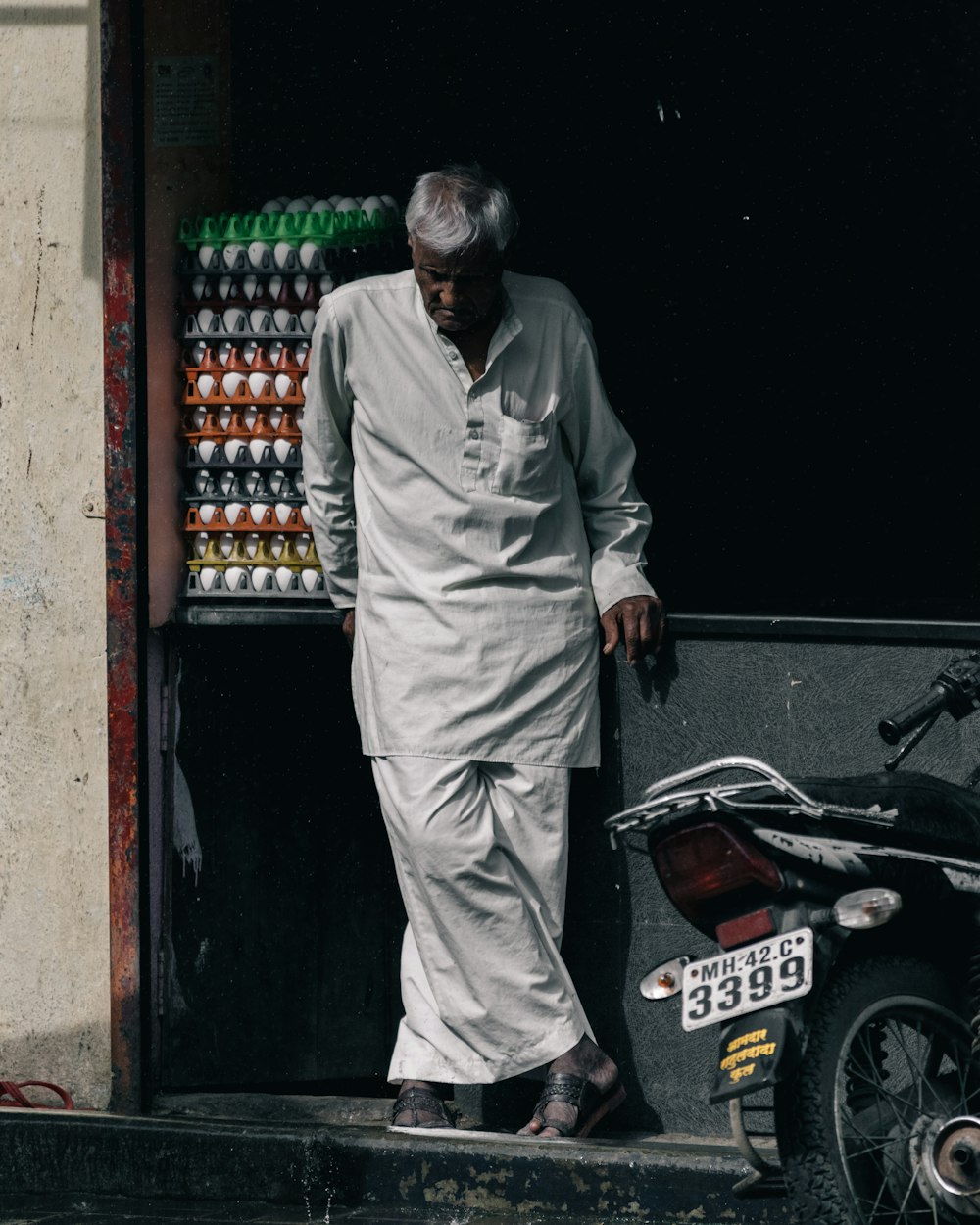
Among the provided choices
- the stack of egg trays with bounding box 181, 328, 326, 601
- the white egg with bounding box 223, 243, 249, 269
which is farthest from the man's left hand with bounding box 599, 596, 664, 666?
the white egg with bounding box 223, 243, 249, 269

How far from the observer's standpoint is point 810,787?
355 cm

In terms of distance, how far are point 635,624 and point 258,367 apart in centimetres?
117

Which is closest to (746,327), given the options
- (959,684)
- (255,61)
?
(255,61)

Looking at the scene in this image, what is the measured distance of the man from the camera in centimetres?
454

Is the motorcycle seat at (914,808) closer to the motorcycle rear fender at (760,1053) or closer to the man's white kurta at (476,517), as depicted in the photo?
the motorcycle rear fender at (760,1053)

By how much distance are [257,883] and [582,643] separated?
118 centimetres

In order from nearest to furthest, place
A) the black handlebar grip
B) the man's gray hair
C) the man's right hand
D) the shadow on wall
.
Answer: the black handlebar grip, the man's gray hair, the man's right hand, the shadow on wall

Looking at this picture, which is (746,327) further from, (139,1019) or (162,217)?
(139,1019)

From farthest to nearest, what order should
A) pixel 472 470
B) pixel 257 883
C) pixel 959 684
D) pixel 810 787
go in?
pixel 257 883 → pixel 472 470 → pixel 959 684 → pixel 810 787

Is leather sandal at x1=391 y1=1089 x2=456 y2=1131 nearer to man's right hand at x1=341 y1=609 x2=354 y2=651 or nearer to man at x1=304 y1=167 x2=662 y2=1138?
man at x1=304 y1=167 x2=662 y2=1138

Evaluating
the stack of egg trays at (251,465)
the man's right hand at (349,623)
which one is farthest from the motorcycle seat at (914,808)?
the stack of egg trays at (251,465)

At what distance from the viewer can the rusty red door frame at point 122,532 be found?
486cm

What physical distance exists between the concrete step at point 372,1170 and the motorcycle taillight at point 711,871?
0.96m

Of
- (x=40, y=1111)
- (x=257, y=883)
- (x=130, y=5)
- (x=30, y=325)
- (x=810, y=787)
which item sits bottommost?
(x=40, y=1111)
